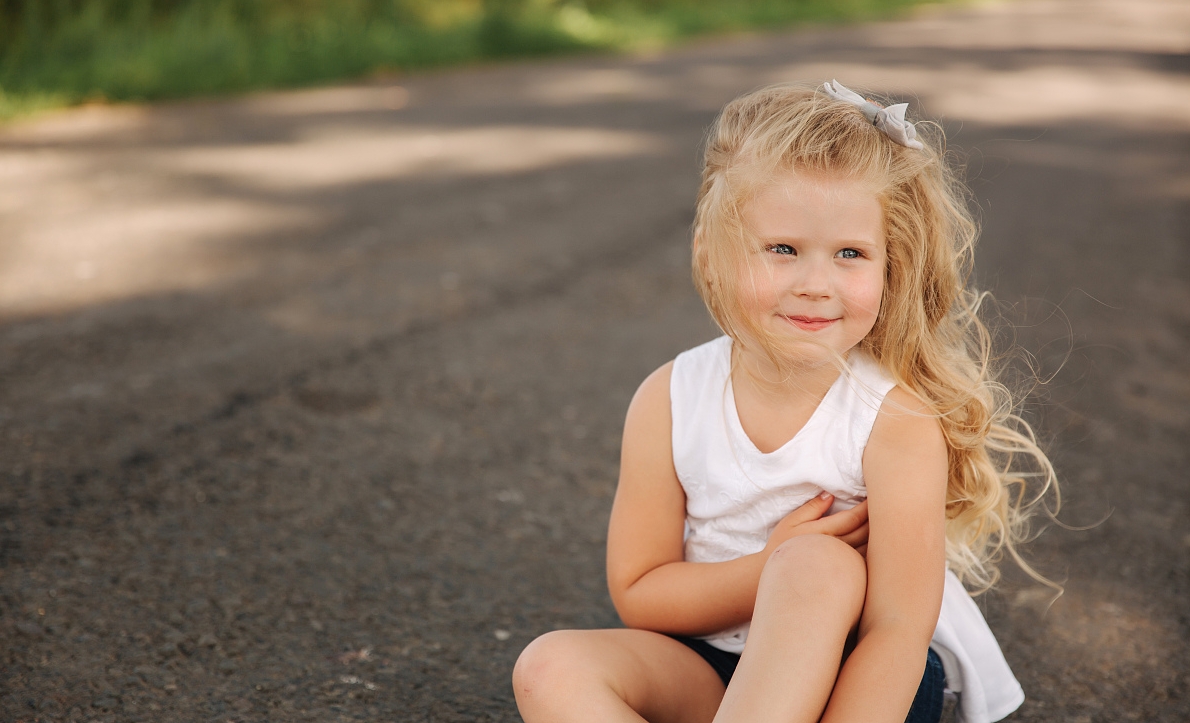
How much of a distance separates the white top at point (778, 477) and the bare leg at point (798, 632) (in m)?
0.15

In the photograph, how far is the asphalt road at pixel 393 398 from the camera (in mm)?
2217

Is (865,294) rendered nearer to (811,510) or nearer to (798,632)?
(811,510)

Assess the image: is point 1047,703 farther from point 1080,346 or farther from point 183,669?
point 1080,346

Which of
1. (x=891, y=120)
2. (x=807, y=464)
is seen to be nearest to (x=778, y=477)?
(x=807, y=464)

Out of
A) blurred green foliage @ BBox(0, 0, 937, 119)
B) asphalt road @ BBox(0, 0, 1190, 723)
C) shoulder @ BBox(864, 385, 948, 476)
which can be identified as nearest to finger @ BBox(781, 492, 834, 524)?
shoulder @ BBox(864, 385, 948, 476)

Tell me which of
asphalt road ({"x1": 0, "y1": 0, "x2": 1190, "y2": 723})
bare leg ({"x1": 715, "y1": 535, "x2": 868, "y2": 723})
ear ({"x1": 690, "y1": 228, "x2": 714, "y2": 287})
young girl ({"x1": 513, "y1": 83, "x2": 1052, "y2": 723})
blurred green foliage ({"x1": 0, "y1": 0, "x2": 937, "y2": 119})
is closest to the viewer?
bare leg ({"x1": 715, "y1": 535, "x2": 868, "y2": 723})

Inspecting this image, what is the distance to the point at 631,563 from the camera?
6.09 ft

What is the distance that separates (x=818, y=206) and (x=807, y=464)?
16.5 inches

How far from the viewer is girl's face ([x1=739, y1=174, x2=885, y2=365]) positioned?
1.66m

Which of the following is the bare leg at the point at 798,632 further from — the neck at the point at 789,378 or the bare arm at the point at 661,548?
the neck at the point at 789,378

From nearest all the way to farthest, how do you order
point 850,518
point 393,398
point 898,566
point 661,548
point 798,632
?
point 798,632 → point 898,566 → point 850,518 → point 661,548 → point 393,398

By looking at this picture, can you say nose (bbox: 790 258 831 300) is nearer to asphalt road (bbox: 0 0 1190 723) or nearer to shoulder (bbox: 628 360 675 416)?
shoulder (bbox: 628 360 675 416)

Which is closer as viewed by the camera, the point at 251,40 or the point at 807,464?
the point at 807,464

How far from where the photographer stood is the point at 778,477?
1760mm
